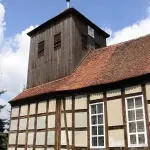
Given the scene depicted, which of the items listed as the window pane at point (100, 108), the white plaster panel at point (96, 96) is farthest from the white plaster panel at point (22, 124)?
the window pane at point (100, 108)

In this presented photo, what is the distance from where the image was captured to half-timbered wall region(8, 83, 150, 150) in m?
10.4

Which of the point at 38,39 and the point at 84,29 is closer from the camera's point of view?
the point at 84,29

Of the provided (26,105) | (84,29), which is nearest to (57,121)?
(26,105)

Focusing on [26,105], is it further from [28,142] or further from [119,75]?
[119,75]

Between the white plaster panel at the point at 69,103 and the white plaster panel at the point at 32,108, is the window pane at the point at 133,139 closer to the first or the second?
the white plaster panel at the point at 69,103

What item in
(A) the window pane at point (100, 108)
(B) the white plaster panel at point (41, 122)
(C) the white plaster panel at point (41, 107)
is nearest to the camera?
(A) the window pane at point (100, 108)

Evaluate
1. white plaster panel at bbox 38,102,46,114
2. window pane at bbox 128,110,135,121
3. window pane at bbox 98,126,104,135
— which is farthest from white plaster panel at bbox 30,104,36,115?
window pane at bbox 128,110,135,121

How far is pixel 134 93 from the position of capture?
10352 mm

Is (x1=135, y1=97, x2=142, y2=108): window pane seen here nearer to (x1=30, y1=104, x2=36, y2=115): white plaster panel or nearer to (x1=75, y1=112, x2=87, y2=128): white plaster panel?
(x1=75, y1=112, x2=87, y2=128): white plaster panel

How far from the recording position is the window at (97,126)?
10.9m

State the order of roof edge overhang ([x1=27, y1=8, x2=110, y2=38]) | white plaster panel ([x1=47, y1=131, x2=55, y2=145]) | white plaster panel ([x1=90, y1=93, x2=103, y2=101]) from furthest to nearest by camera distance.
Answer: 1. roof edge overhang ([x1=27, y1=8, x2=110, y2=38])
2. white plaster panel ([x1=47, y1=131, x2=55, y2=145])
3. white plaster panel ([x1=90, y1=93, x2=103, y2=101])

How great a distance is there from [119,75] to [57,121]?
12.9ft

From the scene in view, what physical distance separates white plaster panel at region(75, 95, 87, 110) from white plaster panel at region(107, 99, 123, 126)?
1.35m

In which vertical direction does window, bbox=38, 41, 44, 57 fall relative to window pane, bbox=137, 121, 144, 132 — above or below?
above
